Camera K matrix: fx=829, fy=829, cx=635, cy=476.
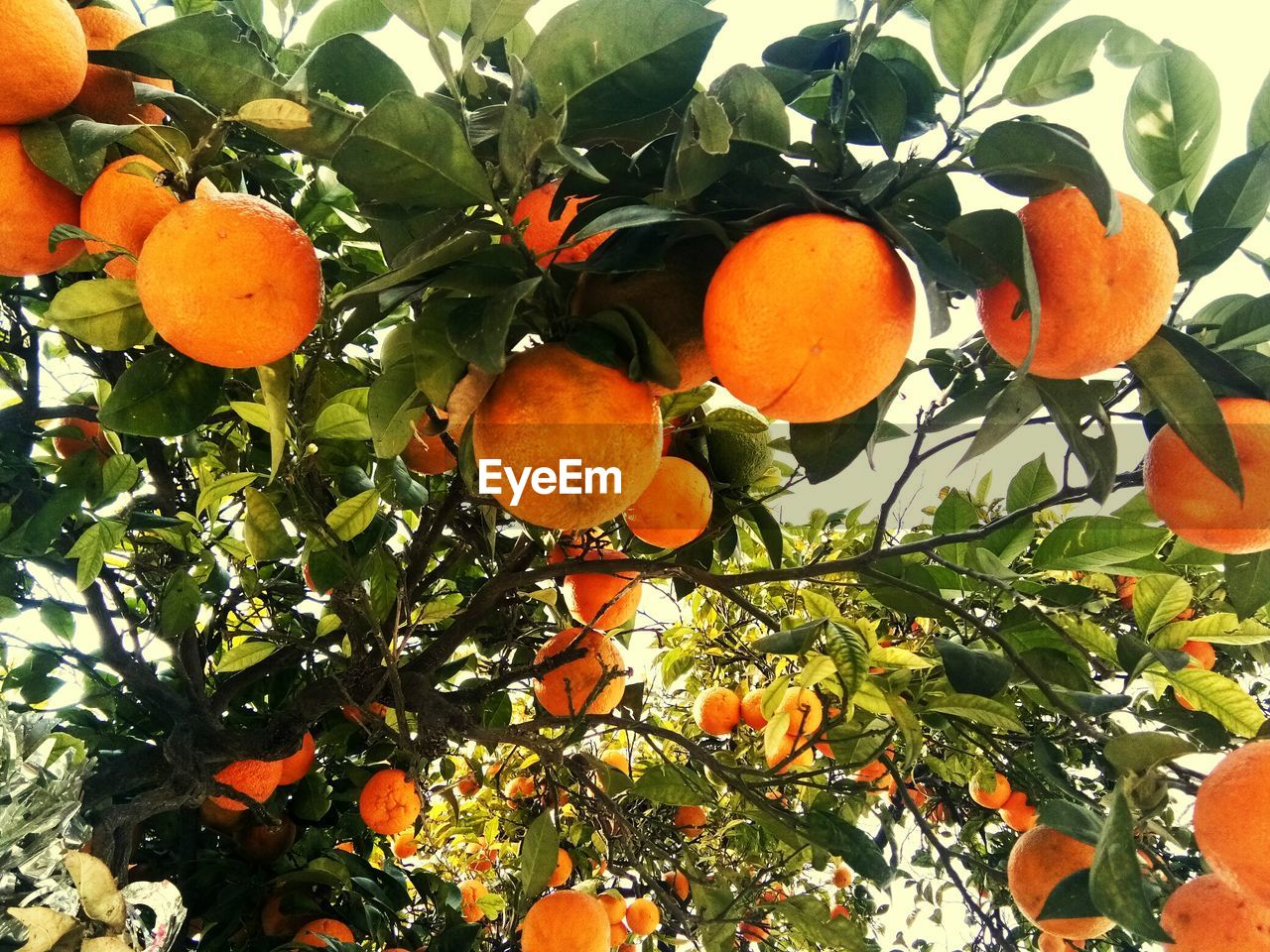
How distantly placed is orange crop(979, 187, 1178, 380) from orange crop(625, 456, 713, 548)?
1.32ft

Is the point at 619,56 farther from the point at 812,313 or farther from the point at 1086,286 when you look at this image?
Result: the point at 1086,286

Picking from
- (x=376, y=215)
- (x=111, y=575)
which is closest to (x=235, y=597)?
(x=111, y=575)

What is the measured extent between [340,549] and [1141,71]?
0.84 meters

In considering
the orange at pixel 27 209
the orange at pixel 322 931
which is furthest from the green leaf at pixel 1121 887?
the orange at pixel 322 931

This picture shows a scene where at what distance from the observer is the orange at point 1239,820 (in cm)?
54

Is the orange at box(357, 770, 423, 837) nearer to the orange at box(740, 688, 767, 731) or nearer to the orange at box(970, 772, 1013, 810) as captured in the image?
the orange at box(740, 688, 767, 731)

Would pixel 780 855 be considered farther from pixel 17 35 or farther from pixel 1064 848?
pixel 17 35

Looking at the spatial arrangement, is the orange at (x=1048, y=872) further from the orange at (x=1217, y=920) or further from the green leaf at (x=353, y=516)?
the green leaf at (x=353, y=516)

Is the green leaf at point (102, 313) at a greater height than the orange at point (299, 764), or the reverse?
the green leaf at point (102, 313)

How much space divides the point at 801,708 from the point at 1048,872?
1.03 ft

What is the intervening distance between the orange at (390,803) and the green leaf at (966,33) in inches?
52.7

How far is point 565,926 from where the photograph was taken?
1215 mm

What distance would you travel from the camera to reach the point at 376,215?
1.89 ft

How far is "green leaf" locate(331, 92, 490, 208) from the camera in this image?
0.47 meters
